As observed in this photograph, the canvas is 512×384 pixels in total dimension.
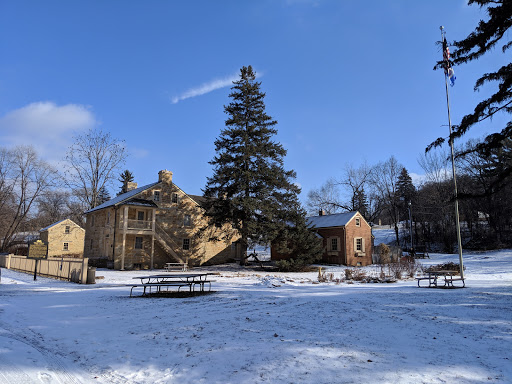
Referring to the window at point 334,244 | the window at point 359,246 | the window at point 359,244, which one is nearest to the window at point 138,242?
the window at point 334,244

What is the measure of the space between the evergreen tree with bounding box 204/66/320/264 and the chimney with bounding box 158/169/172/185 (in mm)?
4579

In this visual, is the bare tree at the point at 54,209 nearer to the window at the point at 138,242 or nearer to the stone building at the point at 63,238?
the stone building at the point at 63,238

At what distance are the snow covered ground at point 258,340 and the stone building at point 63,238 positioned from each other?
1478 inches

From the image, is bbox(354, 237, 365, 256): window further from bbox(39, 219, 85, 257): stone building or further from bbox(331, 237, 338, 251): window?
bbox(39, 219, 85, 257): stone building

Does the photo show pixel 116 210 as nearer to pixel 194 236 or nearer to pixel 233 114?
pixel 194 236

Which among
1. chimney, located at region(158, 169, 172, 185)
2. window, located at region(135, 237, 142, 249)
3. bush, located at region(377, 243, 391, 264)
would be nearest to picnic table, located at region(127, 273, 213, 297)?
window, located at region(135, 237, 142, 249)

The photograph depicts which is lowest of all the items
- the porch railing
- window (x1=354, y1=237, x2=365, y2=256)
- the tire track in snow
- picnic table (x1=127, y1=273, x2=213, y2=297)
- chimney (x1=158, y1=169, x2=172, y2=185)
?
the tire track in snow

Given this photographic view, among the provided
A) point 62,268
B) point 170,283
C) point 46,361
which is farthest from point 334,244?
point 46,361

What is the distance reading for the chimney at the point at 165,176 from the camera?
3384cm

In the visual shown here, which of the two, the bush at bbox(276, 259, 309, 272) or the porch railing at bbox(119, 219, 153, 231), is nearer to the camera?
the bush at bbox(276, 259, 309, 272)

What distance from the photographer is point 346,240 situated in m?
34.2

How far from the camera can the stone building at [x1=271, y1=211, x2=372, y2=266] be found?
113 feet

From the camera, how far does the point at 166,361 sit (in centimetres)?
588

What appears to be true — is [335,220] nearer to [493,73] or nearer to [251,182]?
[251,182]
